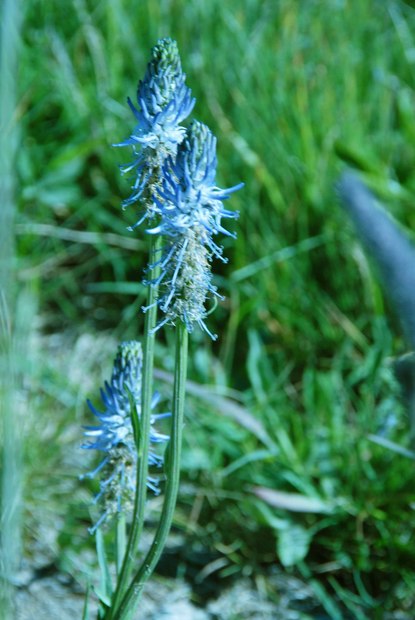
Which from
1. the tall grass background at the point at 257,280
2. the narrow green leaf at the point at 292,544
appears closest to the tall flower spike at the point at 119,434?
the tall grass background at the point at 257,280

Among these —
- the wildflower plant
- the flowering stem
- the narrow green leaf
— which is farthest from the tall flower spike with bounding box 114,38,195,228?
the narrow green leaf

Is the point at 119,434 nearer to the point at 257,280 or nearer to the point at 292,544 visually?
the point at 292,544

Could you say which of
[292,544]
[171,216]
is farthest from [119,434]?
[292,544]

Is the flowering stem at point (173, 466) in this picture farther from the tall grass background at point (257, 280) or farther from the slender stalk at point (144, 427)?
the tall grass background at point (257, 280)

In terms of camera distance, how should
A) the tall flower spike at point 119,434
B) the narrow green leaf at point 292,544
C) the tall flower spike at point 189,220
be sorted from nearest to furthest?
the tall flower spike at point 189,220 < the tall flower spike at point 119,434 < the narrow green leaf at point 292,544

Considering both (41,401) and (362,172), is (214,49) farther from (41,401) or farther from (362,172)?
(41,401)

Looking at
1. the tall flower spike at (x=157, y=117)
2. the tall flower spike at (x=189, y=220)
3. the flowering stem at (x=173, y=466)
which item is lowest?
the flowering stem at (x=173, y=466)

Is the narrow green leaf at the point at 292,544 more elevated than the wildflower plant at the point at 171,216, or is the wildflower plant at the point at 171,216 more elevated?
the wildflower plant at the point at 171,216
